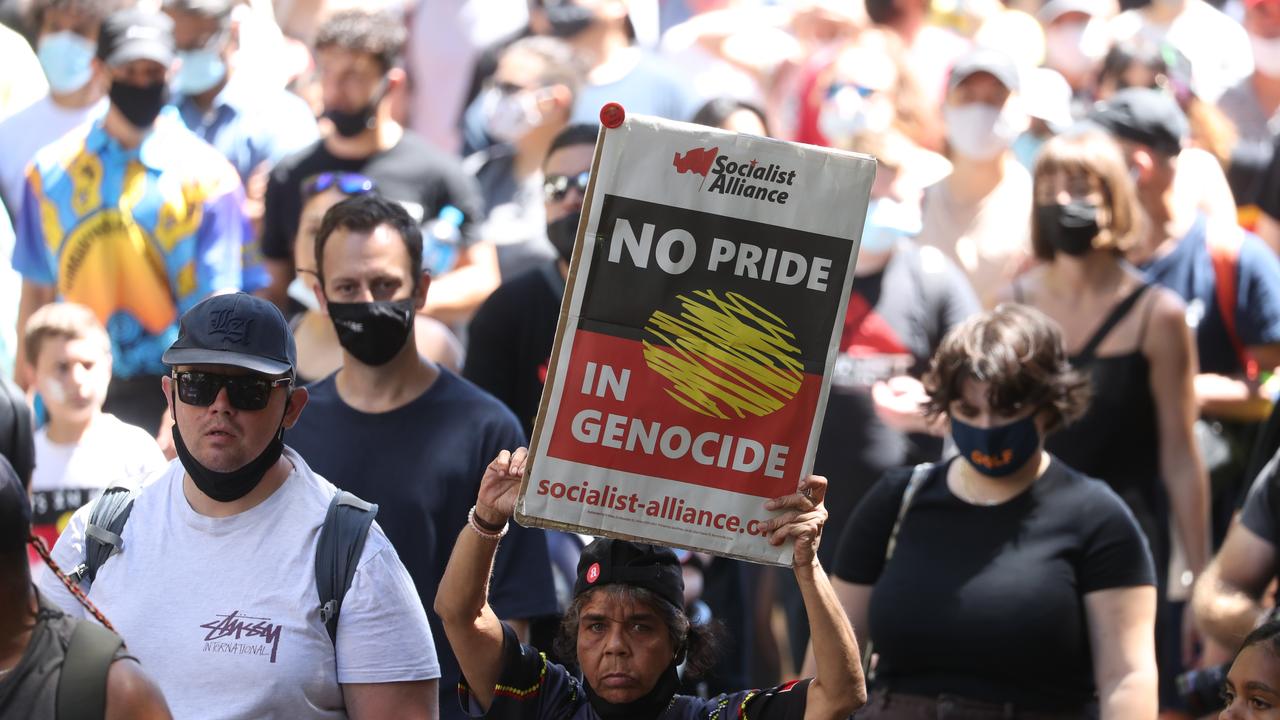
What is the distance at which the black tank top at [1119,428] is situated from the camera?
6.54 metres

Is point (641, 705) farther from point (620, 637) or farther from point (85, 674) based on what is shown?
point (85, 674)

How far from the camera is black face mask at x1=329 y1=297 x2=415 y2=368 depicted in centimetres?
521

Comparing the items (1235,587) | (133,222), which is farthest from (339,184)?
(1235,587)

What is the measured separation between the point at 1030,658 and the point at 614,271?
187cm

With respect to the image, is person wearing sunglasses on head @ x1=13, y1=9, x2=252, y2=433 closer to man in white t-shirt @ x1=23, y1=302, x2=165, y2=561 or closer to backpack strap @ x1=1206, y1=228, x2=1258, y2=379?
man in white t-shirt @ x1=23, y1=302, x2=165, y2=561

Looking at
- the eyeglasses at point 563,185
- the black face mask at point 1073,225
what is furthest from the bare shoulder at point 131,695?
the black face mask at point 1073,225

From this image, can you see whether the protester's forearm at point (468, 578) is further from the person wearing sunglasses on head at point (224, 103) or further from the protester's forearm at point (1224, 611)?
the person wearing sunglasses on head at point (224, 103)

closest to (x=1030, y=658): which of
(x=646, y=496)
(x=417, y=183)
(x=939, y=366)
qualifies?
(x=939, y=366)

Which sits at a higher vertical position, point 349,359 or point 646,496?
point 646,496

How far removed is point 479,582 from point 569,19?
5.92 meters

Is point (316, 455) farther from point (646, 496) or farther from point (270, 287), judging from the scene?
point (270, 287)

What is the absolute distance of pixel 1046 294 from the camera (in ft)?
22.5

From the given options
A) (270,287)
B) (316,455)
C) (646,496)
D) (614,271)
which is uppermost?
(614,271)

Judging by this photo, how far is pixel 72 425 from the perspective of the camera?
6.76m
